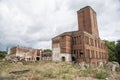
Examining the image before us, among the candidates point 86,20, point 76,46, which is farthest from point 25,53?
point 86,20

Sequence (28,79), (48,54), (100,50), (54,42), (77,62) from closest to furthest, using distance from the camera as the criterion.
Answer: (28,79), (77,62), (54,42), (100,50), (48,54)

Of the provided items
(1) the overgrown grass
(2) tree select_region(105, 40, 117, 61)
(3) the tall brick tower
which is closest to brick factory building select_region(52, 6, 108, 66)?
(3) the tall brick tower

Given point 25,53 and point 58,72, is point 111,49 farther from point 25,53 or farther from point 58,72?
point 58,72

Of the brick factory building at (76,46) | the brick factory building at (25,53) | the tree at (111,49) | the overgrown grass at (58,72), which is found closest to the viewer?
the overgrown grass at (58,72)

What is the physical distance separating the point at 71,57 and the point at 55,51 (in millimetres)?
5304

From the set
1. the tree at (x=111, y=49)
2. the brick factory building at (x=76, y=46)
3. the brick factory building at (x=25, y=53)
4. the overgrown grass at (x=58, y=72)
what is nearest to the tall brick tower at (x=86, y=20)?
the brick factory building at (x=76, y=46)

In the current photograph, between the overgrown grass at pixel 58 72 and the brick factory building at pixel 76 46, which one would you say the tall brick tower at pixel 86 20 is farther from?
the overgrown grass at pixel 58 72

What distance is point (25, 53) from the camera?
70125 mm

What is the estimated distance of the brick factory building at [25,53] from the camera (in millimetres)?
68125

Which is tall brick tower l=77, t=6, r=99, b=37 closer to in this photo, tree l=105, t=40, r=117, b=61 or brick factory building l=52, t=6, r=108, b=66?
brick factory building l=52, t=6, r=108, b=66

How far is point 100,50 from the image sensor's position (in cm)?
6391

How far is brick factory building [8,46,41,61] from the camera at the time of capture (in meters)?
68.1

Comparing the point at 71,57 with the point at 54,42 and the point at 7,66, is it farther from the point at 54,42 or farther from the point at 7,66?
the point at 7,66

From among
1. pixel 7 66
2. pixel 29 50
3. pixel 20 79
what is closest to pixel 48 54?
pixel 29 50
